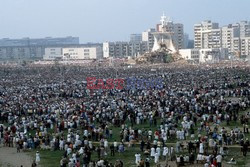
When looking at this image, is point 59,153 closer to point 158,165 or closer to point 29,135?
point 29,135

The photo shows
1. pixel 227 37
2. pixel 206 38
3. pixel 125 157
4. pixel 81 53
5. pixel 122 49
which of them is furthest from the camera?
pixel 81 53

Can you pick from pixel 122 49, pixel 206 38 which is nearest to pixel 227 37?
pixel 206 38

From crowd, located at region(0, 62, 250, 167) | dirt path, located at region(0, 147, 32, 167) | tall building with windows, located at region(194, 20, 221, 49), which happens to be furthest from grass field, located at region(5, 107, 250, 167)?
tall building with windows, located at region(194, 20, 221, 49)

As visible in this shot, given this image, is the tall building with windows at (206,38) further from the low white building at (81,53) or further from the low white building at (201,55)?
the low white building at (81,53)

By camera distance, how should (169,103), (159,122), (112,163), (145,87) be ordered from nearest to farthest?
(112,163) < (159,122) < (169,103) < (145,87)

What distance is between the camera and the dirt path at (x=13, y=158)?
18492 mm

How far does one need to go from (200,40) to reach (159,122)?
12007cm

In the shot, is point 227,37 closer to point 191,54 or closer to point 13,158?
point 191,54

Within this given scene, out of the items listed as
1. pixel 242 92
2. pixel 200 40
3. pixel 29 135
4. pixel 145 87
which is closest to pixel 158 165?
pixel 29 135

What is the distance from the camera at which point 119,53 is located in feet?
491

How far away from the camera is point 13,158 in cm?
1952

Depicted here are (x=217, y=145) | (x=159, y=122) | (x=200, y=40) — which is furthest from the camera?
(x=200, y=40)

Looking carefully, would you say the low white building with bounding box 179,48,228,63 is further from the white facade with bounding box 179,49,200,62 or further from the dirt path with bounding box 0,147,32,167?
the dirt path with bounding box 0,147,32,167

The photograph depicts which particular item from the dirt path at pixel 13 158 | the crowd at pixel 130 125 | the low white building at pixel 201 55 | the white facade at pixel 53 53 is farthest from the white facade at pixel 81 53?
the dirt path at pixel 13 158
